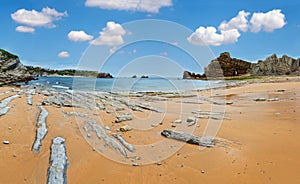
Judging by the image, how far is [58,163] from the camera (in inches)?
222

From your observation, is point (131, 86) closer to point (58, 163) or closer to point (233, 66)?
point (58, 163)

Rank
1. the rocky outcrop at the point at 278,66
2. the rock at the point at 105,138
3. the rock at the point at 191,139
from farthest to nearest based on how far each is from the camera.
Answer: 1. the rocky outcrop at the point at 278,66
2. the rock at the point at 191,139
3. the rock at the point at 105,138

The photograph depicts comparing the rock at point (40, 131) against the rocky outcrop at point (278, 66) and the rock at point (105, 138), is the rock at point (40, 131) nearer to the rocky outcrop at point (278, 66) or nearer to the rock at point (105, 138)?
the rock at point (105, 138)

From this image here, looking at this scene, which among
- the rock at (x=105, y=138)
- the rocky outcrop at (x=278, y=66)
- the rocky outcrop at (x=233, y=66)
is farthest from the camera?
the rocky outcrop at (x=233, y=66)

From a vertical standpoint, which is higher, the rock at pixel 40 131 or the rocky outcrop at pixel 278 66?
the rocky outcrop at pixel 278 66

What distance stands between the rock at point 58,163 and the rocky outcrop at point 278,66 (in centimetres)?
8741

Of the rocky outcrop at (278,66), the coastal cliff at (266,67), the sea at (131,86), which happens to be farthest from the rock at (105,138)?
the rocky outcrop at (278,66)

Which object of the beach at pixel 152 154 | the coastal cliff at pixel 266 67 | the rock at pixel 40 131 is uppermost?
the coastal cliff at pixel 266 67

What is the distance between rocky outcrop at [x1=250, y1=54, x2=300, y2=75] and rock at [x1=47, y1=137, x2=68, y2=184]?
87.4m

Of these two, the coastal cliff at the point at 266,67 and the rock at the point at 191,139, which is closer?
the rock at the point at 191,139

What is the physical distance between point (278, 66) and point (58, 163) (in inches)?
3640

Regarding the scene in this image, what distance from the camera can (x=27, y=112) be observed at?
10.4 meters

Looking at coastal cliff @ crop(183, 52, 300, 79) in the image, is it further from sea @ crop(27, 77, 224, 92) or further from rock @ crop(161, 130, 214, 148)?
rock @ crop(161, 130, 214, 148)

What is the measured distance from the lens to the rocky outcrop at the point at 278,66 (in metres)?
79.3
